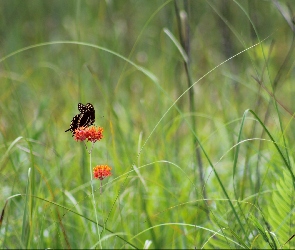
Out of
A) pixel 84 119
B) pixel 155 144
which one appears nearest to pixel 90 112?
pixel 84 119

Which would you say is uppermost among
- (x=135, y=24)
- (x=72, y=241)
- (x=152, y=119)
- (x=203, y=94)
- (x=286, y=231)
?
(x=135, y=24)

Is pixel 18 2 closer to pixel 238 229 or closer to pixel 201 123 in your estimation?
pixel 201 123

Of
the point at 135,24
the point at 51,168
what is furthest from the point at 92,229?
the point at 135,24

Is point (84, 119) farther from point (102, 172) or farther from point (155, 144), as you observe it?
point (155, 144)

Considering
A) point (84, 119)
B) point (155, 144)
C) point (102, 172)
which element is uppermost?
point (155, 144)

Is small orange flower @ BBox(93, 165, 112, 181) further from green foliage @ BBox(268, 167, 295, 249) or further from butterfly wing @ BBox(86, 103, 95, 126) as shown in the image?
green foliage @ BBox(268, 167, 295, 249)

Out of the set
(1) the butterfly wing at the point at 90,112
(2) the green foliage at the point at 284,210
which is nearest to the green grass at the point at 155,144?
(2) the green foliage at the point at 284,210

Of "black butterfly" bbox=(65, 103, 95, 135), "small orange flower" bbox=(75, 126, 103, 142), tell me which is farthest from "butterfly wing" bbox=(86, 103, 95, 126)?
"small orange flower" bbox=(75, 126, 103, 142)

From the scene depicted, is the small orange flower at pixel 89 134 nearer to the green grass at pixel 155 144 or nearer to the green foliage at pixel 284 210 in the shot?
the green grass at pixel 155 144

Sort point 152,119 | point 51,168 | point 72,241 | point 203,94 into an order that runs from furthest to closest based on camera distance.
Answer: point 203,94 < point 152,119 < point 51,168 < point 72,241
